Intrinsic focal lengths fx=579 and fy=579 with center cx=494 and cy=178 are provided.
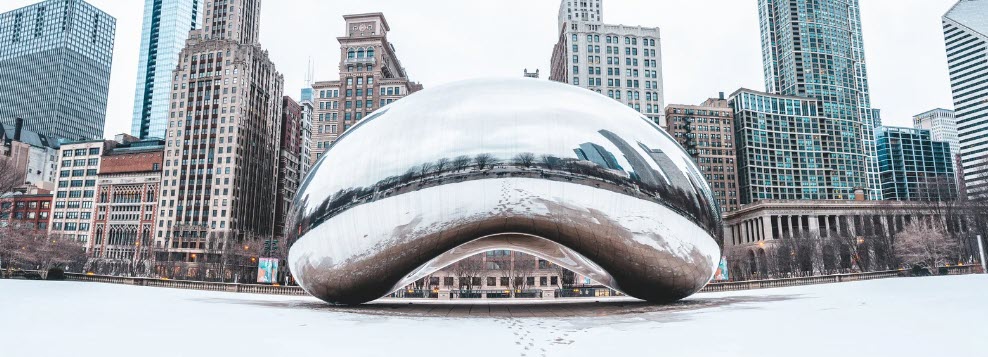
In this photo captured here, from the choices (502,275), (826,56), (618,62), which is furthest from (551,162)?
(826,56)

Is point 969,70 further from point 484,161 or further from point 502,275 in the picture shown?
point 484,161

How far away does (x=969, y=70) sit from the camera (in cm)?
17888

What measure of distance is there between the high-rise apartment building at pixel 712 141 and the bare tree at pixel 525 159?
435 ft

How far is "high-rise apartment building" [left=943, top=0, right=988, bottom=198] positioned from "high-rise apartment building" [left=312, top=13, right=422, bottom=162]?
170737mm

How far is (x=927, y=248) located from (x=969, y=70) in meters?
165

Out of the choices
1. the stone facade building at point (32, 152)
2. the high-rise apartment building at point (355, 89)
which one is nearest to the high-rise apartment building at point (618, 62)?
the high-rise apartment building at point (355, 89)

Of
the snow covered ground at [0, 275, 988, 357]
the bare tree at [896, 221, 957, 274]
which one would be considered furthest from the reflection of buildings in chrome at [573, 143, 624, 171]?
the bare tree at [896, 221, 957, 274]

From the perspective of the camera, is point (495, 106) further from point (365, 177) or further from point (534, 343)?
point (534, 343)

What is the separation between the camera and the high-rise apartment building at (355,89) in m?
104

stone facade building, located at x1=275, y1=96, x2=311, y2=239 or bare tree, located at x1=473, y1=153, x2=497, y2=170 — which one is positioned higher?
stone facade building, located at x1=275, y1=96, x2=311, y2=239

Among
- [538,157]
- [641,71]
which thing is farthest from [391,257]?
[641,71]

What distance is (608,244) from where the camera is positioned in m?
11.8

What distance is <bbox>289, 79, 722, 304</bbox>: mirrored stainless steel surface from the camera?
1115 cm

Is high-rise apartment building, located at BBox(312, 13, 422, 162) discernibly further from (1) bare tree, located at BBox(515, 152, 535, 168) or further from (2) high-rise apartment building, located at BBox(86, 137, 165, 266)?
(1) bare tree, located at BBox(515, 152, 535, 168)
